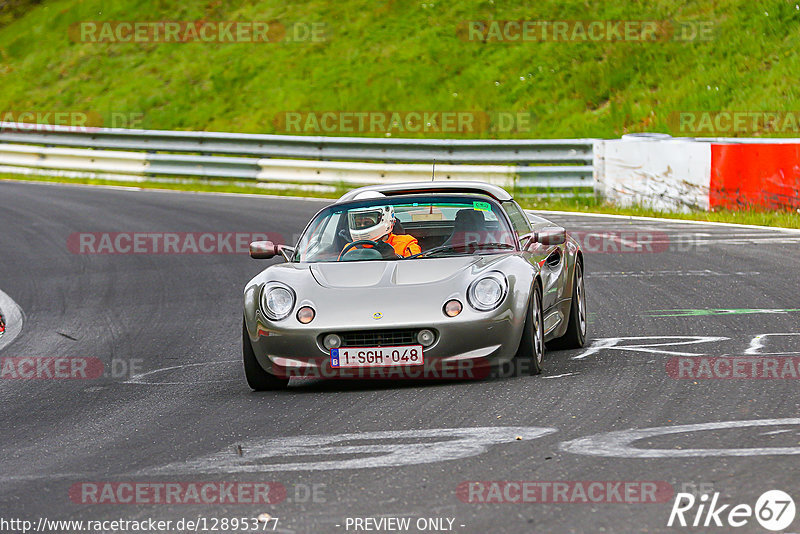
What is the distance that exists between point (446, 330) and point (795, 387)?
1.91 meters

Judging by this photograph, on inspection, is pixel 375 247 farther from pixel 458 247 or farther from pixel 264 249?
pixel 264 249

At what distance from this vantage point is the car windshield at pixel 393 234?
7906 millimetres

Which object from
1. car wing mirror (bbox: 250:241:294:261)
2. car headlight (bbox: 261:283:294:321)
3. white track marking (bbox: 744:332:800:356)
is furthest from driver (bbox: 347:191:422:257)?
white track marking (bbox: 744:332:800:356)

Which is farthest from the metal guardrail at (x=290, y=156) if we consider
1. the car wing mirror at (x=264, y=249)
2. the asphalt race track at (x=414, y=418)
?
the car wing mirror at (x=264, y=249)

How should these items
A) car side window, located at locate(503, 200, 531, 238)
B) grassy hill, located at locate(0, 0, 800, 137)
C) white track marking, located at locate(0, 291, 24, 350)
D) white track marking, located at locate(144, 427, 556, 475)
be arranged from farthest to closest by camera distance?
grassy hill, located at locate(0, 0, 800, 137), white track marking, located at locate(0, 291, 24, 350), car side window, located at locate(503, 200, 531, 238), white track marking, located at locate(144, 427, 556, 475)

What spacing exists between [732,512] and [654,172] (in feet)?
45.2

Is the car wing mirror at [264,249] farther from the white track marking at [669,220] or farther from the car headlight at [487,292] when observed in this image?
the white track marking at [669,220]

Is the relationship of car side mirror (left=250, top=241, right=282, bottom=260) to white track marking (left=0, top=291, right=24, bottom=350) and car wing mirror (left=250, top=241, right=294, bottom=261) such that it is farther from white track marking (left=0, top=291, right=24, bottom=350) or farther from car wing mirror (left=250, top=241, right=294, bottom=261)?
white track marking (left=0, top=291, right=24, bottom=350)

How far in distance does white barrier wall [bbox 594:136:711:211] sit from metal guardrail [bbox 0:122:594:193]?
1.67ft

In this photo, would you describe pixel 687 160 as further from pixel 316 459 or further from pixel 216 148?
pixel 316 459

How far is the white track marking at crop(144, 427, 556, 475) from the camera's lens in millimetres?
5254

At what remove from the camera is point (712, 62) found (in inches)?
987

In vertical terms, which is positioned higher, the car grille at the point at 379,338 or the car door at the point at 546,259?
the car door at the point at 546,259

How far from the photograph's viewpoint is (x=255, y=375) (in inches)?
285
